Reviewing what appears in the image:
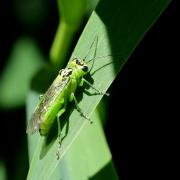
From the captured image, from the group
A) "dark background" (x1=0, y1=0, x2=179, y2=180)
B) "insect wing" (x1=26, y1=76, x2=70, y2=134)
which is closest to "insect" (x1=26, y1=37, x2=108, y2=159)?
"insect wing" (x1=26, y1=76, x2=70, y2=134)

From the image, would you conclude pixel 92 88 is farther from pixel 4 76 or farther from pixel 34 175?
pixel 4 76

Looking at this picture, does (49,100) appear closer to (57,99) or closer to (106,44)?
(57,99)

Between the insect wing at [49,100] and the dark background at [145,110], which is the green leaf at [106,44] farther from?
the dark background at [145,110]

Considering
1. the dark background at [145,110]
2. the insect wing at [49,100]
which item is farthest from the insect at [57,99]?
the dark background at [145,110]

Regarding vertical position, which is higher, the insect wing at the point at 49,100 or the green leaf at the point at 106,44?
the green leaf at the point at 106,44

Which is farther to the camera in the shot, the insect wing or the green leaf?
the insect wing

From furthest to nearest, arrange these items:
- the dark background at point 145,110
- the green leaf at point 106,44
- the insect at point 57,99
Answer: the dark background at point 145,110 → the insect at point 57,99 → the green leaf at point 106,44

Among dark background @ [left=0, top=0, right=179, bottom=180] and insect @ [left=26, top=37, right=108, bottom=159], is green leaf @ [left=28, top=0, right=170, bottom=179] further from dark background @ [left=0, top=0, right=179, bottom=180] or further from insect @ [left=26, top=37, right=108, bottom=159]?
dark background @ [left=0, top=0, right=179, bottom=180]
